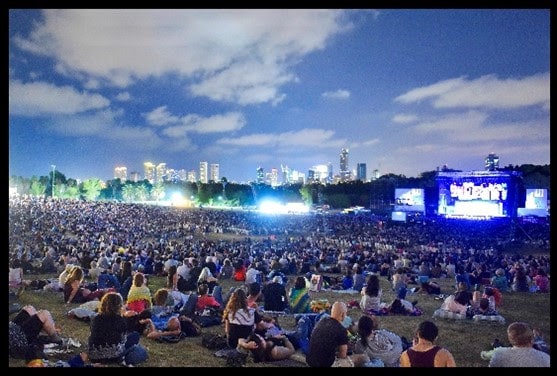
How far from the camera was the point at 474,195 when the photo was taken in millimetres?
45719

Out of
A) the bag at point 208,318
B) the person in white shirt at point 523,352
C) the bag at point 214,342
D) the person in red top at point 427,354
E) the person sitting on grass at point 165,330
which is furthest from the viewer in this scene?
the bag at point 208,318

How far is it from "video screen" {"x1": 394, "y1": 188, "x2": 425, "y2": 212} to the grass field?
4208 centimetres

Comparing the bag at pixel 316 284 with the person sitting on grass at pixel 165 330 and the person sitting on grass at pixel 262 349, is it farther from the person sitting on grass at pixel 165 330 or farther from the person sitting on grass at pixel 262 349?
the person sitting on grass at pixel 262 349

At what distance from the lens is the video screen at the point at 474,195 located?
43.9 metres

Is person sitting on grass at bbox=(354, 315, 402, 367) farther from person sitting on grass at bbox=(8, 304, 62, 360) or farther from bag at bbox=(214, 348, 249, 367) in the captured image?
person sitting on grass at bbox=(8, 304, 62, 360)

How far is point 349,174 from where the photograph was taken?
127 meters

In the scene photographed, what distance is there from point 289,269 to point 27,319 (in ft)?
30.7

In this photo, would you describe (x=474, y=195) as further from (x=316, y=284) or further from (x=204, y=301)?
(x=204, y=301)

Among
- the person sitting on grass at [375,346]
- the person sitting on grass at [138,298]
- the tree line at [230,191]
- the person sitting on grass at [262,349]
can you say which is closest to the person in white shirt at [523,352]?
the person sitting on grass at [375,346]

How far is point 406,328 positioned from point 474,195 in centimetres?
4162

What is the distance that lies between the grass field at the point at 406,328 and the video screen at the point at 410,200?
42.1 m

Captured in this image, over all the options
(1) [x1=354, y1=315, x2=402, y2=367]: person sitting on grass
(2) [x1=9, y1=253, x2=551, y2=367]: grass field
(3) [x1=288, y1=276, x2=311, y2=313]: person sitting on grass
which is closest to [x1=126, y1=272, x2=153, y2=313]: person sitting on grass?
(2) [x1=9, y1=253, x2=551, y2=367]: grass field

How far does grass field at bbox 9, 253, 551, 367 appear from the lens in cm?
599
